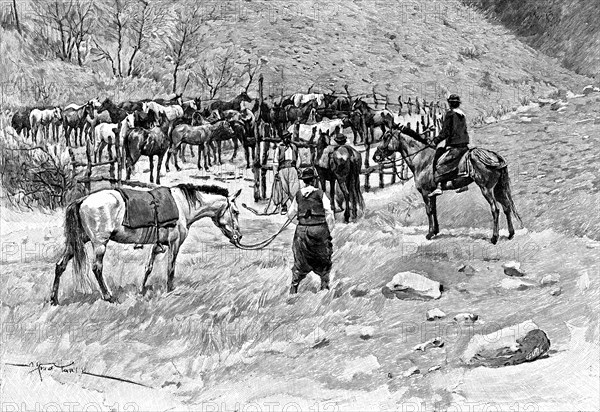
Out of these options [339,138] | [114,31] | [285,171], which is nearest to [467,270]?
[339,138]

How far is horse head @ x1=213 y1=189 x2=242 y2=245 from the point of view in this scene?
6.00 m

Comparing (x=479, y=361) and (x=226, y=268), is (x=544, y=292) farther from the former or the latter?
(x=226, y=268)

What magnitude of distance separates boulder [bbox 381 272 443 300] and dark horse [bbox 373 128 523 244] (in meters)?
0.39

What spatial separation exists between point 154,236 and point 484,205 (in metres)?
2.57

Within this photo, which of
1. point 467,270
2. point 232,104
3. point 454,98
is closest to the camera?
point 467,270

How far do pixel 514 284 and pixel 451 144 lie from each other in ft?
3.94

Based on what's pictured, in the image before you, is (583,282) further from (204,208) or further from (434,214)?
(204,208)

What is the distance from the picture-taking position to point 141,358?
5.69 meters

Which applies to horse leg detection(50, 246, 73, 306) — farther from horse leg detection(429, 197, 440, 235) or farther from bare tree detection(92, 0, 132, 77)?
horse leg detection(429, 197, 440, 235)

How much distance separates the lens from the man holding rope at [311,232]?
18.0 ft

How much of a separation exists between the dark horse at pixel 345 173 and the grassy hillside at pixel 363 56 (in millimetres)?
551

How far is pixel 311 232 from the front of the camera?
5.54 metres
